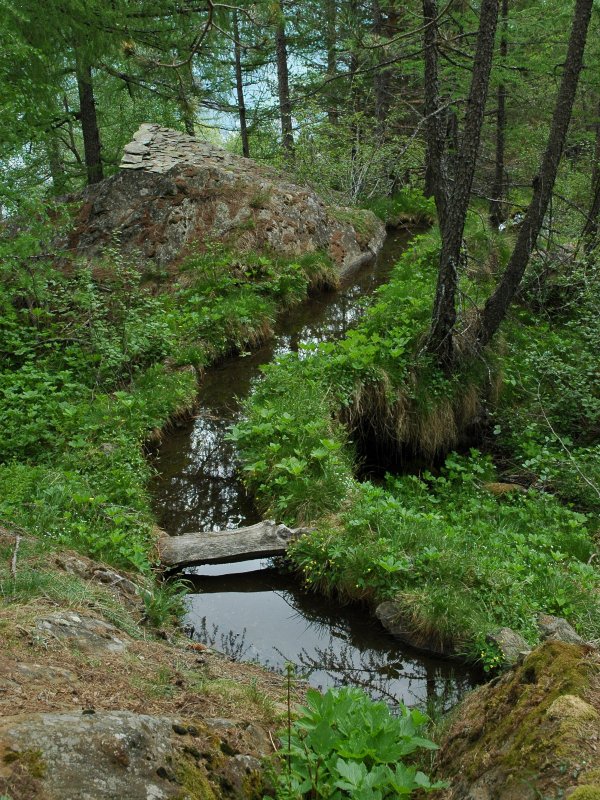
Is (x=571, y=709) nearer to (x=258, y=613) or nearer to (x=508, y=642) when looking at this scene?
(x=508, y=642)

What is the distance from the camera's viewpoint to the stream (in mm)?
4621

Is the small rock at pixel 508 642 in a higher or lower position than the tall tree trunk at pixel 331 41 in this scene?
lower

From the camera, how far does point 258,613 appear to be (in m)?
5.29

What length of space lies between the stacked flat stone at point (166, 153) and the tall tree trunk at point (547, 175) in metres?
6.67

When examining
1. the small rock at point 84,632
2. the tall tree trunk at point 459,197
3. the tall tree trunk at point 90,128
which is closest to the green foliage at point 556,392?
the tall tree trunk at point 459,197

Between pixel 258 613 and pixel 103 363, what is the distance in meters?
4.29

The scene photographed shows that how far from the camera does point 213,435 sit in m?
7.92

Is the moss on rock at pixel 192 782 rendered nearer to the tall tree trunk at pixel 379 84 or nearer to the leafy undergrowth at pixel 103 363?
the leafy undergrowth at pixel 103 363

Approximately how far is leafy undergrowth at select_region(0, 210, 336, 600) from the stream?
0.43 meters

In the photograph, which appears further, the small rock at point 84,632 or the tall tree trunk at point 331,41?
the tall tree trunk at point 331,41

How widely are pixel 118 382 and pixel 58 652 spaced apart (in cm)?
554

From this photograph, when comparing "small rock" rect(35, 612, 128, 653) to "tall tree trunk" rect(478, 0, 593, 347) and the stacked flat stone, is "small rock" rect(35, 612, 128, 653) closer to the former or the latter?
"tall tree trunk" rect(478, 0, 593, 347)

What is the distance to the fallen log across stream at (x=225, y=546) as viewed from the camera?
18.6 ft

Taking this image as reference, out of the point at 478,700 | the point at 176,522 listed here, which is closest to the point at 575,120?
the point at 176,522
